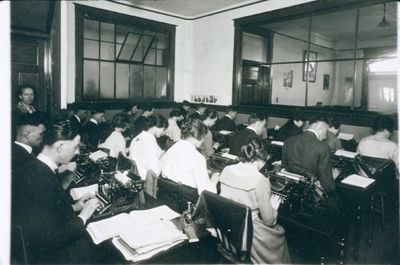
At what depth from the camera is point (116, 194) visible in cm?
170

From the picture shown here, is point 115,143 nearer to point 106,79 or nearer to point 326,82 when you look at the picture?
point 106,79

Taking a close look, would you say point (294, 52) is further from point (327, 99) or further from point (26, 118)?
point (26, 118)

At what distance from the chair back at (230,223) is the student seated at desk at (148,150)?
4.88ft

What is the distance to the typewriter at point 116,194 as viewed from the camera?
1.68 metres

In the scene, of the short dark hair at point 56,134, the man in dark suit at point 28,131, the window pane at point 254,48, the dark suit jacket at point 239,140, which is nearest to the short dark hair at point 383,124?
the dark suit jacket at point 239,140

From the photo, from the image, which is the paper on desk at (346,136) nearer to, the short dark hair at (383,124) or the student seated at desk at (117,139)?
the short dark hair at (383,124)

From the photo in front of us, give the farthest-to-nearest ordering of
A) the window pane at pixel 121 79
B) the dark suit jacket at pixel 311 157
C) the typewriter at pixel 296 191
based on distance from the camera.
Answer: the window pane at pixel 121 79
the dark suit jacket at pixel 311 157
the typewriter at pixel 296 191

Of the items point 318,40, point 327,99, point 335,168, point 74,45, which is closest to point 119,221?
point 335,168

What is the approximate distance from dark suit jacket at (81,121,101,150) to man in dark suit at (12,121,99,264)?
9.56 ft

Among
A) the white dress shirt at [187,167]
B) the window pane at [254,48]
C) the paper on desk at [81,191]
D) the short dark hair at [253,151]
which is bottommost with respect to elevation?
the paper on desk at [81,191]

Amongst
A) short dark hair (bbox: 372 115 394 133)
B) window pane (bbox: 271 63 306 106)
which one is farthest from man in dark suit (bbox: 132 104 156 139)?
window pane (bbox: 271 63 306 106)

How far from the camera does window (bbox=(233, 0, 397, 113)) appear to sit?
225 inches

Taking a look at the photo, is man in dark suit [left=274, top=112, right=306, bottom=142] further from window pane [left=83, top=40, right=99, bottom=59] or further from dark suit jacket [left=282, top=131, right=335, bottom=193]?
window pane [left=83, top=40, right=99, bottom=59]

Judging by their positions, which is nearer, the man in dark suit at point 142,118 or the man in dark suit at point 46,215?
the man in dark suit at point 46,215
